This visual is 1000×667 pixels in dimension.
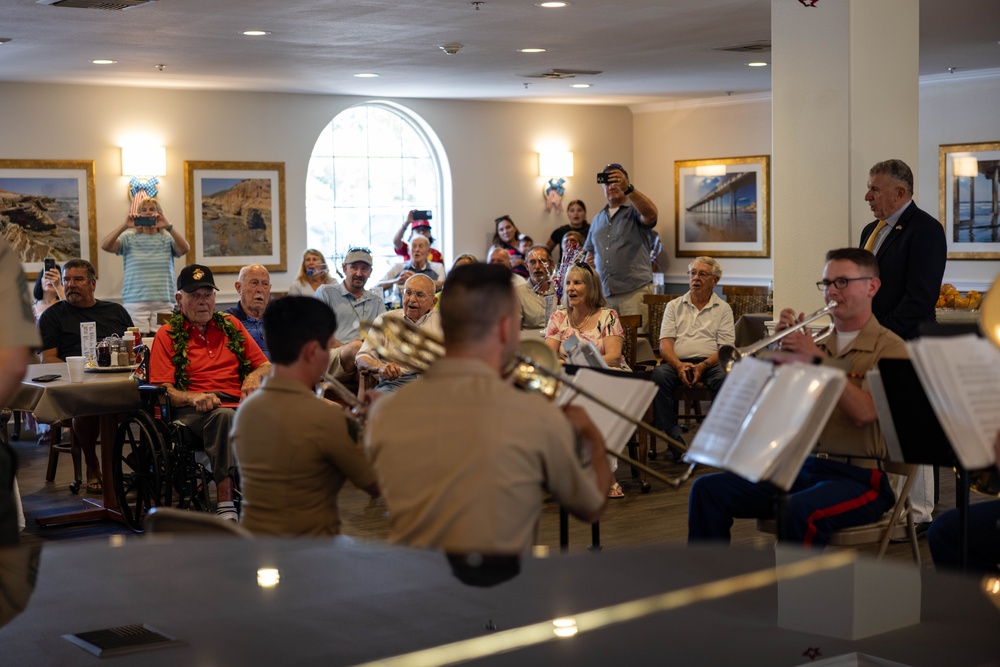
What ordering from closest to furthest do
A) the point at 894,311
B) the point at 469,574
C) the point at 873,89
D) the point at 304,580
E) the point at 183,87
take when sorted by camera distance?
1. the point at 469,574
2. the point at 304,580
3. the point at 894,311
4. the point at 873,89
5. the point at 183,87

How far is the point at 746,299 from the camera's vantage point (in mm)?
8906

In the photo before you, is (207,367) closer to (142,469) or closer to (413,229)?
(142,469)

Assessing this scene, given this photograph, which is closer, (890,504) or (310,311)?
(310,311)

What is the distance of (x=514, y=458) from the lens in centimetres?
228

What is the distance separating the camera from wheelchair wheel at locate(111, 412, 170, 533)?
207 inches

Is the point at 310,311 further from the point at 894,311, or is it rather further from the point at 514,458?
the point at 894,311

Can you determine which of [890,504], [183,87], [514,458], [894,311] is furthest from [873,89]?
[183,87]

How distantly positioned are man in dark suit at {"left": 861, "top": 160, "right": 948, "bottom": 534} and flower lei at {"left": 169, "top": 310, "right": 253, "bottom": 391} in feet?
9.40

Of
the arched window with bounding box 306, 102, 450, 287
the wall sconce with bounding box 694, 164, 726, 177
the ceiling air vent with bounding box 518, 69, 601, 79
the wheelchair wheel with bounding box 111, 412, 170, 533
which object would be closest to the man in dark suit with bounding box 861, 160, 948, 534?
the wheelchair wheel with bounding box 111, 412, 170, 533

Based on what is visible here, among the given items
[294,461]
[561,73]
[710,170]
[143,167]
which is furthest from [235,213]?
[294,461]

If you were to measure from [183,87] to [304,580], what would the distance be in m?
9.07

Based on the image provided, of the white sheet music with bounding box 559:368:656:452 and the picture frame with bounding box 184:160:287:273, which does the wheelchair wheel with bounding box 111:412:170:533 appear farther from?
the picture frame with bounding box 184:160:287:273

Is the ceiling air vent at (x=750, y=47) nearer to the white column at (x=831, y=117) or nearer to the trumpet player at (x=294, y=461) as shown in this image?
the white column at (x=831, y=117)

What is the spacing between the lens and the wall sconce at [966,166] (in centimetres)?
1077
